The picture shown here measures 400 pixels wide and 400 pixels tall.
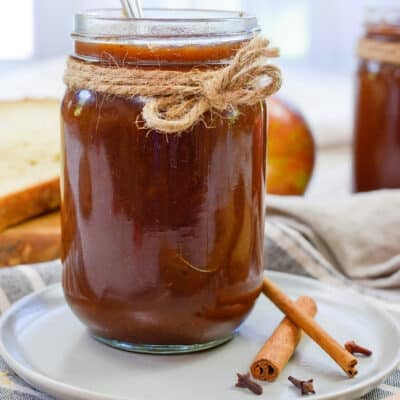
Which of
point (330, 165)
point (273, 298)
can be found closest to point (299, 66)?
point (330, 165)

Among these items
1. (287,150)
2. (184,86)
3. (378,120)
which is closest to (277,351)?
(184,86)

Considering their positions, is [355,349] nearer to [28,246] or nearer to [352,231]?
[352,231]

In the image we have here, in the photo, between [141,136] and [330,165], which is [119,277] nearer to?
[141,136]

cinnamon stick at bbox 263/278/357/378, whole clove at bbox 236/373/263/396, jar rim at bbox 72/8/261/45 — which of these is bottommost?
whole clove at bbox 236/373/263/396

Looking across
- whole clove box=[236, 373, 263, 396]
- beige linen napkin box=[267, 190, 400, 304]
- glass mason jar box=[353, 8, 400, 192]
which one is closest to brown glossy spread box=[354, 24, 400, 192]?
glass mason jar box=[353, 8, 400, 192]

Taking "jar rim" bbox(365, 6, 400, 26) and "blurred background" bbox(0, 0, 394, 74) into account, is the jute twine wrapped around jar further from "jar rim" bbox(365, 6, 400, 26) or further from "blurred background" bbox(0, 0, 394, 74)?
"blurred background" bbox(0, 0, 394, 74)

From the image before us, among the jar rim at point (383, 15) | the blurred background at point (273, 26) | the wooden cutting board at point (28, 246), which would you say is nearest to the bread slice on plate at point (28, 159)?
the wooden cutting board at point (28, 246)
